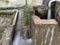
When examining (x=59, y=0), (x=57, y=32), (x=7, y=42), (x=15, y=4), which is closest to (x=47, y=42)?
(x=57, y=32)

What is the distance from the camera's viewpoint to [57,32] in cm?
237

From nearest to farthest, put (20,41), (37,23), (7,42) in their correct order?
(37,23)
(7,42)
(20,41)

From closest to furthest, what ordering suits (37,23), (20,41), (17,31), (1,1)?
(37,23), (20,41), (17,31), (1,1)

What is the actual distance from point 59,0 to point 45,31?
5.38 feet

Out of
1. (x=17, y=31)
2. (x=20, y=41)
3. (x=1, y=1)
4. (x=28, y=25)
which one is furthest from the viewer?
(x=1, y=1)

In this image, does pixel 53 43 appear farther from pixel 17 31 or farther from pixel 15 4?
pixel 15 4

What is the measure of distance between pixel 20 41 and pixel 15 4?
13.0 ft

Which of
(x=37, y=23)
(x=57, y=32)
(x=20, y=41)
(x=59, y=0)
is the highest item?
(x=59, y=0)

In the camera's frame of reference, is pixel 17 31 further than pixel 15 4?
No

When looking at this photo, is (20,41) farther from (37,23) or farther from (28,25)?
(37,23)

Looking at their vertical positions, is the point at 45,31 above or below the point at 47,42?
above

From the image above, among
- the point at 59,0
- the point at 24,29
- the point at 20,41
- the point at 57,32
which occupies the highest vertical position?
the point at 59,0

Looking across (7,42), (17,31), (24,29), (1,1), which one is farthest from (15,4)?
(7,42)

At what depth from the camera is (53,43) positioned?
7.92 ft
